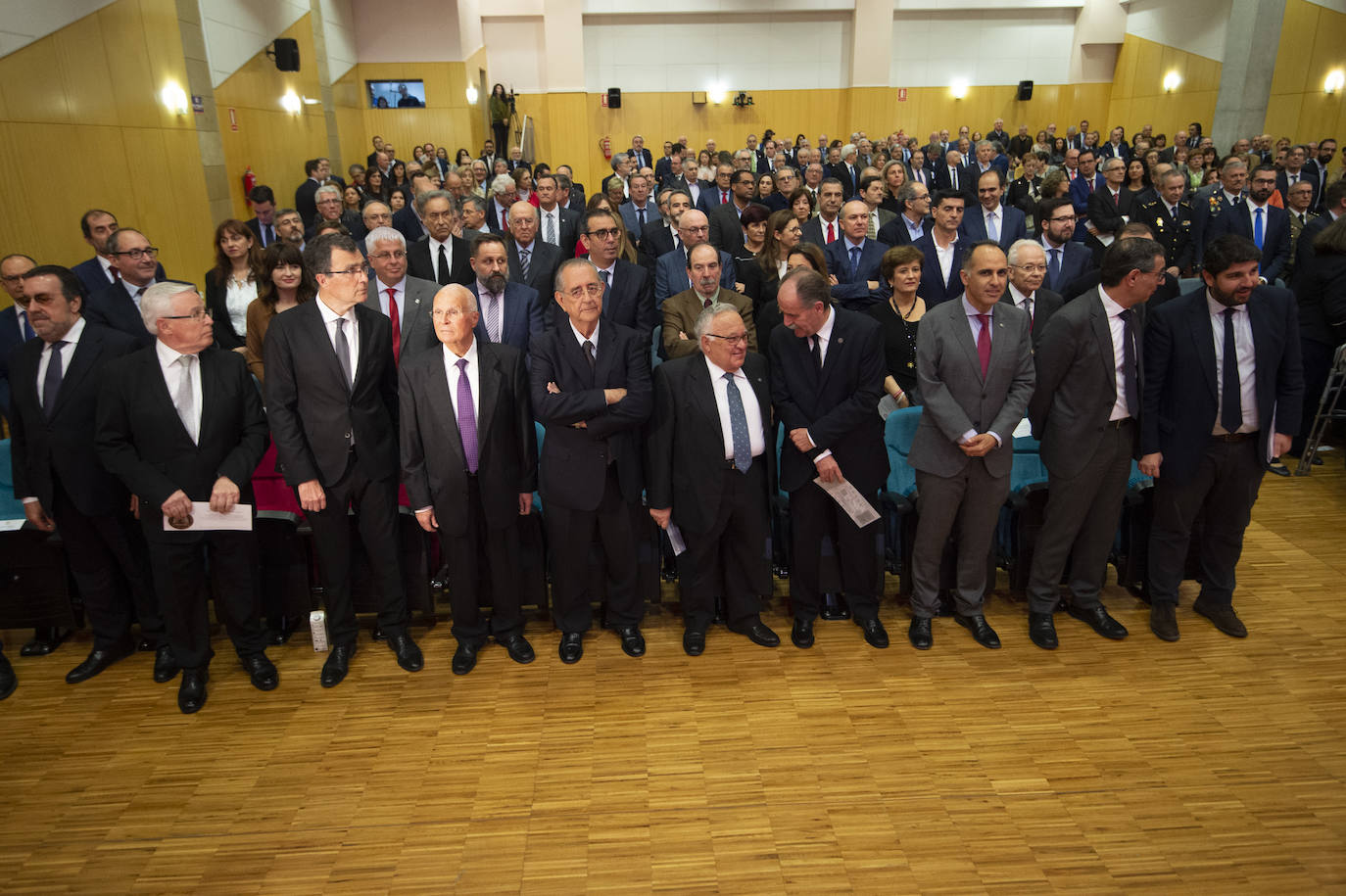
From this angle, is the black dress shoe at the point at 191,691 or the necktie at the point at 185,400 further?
the black dress shoe at the point at 191,691

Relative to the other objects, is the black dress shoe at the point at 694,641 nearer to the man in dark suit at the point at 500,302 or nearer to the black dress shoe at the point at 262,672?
the man in dark suit at the point at 500,302

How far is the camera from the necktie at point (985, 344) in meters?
3.31

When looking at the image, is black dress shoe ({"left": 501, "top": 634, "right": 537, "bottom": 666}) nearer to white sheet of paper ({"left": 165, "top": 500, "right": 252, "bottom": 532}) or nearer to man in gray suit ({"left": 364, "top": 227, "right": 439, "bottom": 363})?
white sheet of paper ({"left": 165, "top": 500, "right": 252, "bottom": 532})

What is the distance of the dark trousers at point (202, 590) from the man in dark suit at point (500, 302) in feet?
5.01

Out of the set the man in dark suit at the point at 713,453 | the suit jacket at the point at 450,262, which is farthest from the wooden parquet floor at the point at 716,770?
the suit jacket at the point at 450,262

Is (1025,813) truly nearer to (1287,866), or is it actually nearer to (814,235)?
(1287,866)

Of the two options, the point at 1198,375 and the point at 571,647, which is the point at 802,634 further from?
the point at 1198,375

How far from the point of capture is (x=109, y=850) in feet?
8.54

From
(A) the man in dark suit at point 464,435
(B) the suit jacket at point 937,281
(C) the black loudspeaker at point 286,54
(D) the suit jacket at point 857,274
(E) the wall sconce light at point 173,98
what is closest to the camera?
(A) the man in dark suit at point 464,435

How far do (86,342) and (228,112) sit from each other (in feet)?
25.6

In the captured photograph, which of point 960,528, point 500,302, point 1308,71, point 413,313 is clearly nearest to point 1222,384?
point 960,528

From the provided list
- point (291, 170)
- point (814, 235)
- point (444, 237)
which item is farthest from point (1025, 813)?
point (291, 170)

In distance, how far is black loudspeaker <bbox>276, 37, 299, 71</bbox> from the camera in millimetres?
10969

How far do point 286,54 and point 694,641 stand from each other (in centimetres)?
1109
